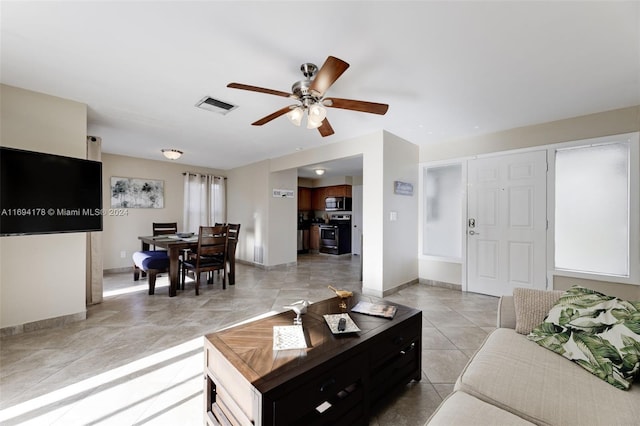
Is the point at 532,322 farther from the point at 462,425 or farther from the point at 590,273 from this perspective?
the point at 590,273

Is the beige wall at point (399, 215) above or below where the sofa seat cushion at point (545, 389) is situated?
above

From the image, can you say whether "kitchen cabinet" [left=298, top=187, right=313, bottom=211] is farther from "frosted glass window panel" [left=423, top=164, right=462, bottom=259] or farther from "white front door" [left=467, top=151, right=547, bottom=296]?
"white front door" [left=467, top=151, right=547, bottom=296]

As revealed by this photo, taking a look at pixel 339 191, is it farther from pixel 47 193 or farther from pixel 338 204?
pixel 47 193

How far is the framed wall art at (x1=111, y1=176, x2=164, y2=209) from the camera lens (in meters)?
5.31

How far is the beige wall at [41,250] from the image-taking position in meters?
2.48

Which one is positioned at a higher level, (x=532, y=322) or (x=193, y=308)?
(x=532, y=322)

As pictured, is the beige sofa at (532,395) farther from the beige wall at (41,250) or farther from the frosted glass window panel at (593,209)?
the beige wall at (41,250)

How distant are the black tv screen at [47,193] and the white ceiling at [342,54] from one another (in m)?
0.77

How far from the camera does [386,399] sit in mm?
1595

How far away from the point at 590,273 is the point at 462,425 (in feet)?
11.8

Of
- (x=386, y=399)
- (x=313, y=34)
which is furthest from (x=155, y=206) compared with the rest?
(x=386, y=399)

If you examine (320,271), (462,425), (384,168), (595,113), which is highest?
(595,113)

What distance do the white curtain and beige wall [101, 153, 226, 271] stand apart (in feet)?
0.55

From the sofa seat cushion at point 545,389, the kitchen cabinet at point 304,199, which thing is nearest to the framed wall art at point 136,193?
the kitchen cabinet at point 304,199
